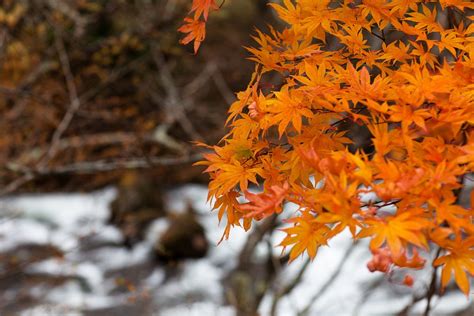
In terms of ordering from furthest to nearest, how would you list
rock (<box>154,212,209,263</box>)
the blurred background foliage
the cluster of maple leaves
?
the blurred background foliage < rock (<box>154,212,209,263</box>) < the cluster of maple leaves

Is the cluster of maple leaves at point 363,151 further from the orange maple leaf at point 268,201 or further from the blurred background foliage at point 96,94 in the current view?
the blurred background foliage at point 96,94

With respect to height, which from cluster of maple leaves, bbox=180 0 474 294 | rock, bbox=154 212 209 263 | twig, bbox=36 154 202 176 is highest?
twig, bbox=36 154 202 176

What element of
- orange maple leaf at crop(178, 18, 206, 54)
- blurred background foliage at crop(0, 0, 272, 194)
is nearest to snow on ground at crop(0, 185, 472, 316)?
blurred background foliage at crop(0, 0, 272, 194)

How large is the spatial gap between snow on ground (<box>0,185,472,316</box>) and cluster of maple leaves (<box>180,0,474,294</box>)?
3.28 meters

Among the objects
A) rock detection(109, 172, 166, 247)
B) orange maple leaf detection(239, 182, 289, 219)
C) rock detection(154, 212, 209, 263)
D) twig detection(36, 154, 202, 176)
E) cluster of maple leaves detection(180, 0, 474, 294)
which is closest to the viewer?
cluster of maple leaves detection(180, 0, 474, 294)

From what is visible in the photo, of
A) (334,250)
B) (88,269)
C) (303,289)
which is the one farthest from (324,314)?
(88,269)

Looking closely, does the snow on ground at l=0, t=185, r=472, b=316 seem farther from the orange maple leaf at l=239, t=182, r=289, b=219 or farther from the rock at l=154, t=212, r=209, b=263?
the orange maple leaf at l=239, t=182, r=289, b=219

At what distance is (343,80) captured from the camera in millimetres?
1502

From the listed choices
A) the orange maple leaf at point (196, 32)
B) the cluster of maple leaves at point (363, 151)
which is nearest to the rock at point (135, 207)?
the orange maple leaf at point (196, 32)

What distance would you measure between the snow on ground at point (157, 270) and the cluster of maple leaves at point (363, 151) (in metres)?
3.28

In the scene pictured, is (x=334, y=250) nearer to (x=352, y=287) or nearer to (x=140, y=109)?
(x=352, y=287)

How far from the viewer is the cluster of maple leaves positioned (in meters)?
1.19

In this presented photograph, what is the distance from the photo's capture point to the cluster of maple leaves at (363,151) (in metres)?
1.19

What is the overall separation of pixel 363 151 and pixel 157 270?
4.87 metres
